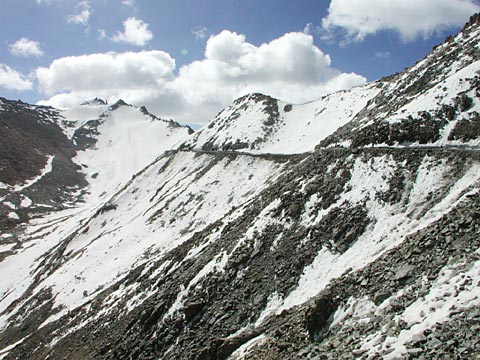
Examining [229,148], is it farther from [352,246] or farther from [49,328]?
[352,246]

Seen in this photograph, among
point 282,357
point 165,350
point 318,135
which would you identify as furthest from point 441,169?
point 318,135

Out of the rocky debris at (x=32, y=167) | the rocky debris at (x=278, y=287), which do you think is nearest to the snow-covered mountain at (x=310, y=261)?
the rocky debris at (x=278, y=287)

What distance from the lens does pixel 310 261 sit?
64.9 feet

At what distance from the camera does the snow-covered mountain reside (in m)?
12.9

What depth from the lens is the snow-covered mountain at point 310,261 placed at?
1288 cm

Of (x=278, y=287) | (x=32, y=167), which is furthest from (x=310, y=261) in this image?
(x=32, y=167)

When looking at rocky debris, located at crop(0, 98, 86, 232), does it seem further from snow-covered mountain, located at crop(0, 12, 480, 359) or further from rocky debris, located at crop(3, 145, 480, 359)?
rocky debris, located at crop(3, 145, 480, 359)

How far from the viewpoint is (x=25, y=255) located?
6962 cm

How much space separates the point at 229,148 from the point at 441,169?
47027 mm

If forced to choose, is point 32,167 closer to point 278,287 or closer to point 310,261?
point 278,287

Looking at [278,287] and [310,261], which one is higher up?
[310,261]

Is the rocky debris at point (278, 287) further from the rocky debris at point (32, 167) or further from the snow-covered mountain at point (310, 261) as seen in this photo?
the rocky debris at point (32, 167)

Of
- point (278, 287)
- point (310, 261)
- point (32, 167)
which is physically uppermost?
point (32, 167)

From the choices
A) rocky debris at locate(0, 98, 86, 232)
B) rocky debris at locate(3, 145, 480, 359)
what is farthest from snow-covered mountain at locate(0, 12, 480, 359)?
rocky debris at locate(0, 98, 86, 232)
